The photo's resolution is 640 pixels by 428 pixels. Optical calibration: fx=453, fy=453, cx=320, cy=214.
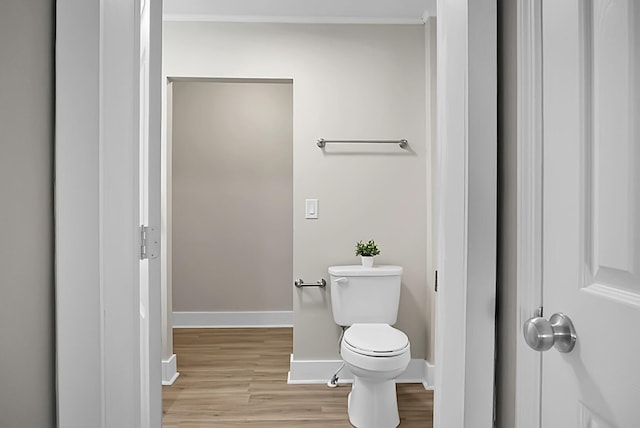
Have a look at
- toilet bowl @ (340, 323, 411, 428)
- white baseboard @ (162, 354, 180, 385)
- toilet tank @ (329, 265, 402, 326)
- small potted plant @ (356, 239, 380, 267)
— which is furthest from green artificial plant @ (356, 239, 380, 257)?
white baseboard @ (162, 354, 180, 385)

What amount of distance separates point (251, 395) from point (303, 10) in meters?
2.45

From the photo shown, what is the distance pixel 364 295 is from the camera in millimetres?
2822

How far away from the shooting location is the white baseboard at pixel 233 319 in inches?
168

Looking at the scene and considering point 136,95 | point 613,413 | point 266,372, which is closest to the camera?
point 613,413

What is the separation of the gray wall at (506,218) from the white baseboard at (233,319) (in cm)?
335

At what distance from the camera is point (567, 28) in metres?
0.79

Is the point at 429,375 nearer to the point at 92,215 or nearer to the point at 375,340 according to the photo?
the point at 375,340

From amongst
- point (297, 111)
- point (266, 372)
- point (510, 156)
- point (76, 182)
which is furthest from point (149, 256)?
point (266, 372)

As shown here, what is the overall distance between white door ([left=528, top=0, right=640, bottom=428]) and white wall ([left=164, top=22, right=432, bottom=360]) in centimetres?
215

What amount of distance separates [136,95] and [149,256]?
42 centimetres

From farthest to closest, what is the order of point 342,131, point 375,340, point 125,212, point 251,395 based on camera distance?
1. point 342,131
2. point 251,395
3. point 375,340
4. point 125,212

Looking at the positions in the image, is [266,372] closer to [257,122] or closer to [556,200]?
[257,122]

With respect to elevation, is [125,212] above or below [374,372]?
above

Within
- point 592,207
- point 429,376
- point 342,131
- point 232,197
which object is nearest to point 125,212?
point 592,207
